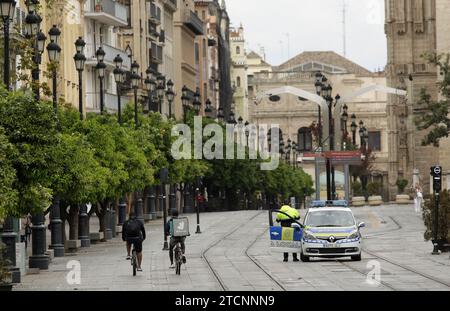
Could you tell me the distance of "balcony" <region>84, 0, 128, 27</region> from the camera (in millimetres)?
90812

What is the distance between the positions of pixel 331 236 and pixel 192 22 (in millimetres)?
102153

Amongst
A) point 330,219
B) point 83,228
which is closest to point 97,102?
point 83,228

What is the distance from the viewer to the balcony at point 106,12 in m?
90.8

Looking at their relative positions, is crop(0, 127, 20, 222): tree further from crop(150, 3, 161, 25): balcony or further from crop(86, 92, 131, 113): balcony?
crop(150, 3, 161, 25): balcony

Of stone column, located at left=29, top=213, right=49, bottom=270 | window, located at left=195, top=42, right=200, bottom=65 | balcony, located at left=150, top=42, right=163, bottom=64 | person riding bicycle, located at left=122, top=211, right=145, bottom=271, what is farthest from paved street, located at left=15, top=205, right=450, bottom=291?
window, located at left=195, top=42, right=200, bottom=65

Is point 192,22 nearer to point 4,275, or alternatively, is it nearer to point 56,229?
point 56,229

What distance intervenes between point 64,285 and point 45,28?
3886cm

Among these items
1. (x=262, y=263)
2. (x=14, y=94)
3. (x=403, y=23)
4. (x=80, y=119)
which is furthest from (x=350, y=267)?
(x=403, y=23)

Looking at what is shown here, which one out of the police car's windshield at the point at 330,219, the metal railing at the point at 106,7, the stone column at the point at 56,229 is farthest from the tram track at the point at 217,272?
the metal railing at the point at 106,7

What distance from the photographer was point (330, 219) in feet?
A: 142

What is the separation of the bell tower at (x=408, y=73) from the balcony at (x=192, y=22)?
16.1 metres

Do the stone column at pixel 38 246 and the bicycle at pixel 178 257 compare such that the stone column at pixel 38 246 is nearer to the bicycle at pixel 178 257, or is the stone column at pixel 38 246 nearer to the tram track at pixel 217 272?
the tram track at pixel 217 272

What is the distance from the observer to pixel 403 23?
133 metres
